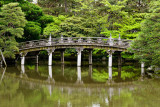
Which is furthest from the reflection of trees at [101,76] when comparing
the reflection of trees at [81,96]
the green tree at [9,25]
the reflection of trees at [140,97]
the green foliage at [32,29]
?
the green foliage at [32,29]

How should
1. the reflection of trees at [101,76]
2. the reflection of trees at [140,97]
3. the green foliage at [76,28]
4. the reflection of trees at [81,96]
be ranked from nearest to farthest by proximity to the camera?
the reflection of trees at [140,97]
the reflection of trees at [81,96]
the reflection of trees at [101,76]
the green foliage at [76,28]

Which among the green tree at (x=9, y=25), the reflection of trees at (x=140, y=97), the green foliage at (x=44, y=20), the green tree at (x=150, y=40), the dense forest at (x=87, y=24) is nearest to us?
the reflection of trees at (x=140, y=97)

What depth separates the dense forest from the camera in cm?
2158

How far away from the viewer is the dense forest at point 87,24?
70.8ft

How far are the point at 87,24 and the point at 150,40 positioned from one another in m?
17.0

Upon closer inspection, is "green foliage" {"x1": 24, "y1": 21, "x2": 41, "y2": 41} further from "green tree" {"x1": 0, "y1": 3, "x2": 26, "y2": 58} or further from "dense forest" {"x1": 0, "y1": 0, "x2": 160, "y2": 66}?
"green tree" {"x1": 0, "y1": 3, "x2": 26, "y2": 58}

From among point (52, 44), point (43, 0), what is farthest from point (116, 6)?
point (43, 0)

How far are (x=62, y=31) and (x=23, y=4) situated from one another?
7.31 m

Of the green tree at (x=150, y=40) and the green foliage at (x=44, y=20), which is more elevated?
the green foliage at (x=44, y=20)

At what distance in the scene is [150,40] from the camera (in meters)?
21.6

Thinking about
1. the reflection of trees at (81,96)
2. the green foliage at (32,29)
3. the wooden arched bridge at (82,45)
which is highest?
the green foliage at (32,29)

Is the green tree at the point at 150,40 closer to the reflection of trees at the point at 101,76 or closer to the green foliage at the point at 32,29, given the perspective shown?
the reflection of trees at the point at 101,76

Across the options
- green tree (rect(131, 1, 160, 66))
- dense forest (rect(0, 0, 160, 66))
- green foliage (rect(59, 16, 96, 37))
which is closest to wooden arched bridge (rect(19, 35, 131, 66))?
dense forest (rect(0, 0, 160, 66))

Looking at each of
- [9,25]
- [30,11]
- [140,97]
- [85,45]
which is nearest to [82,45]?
[85,45]
